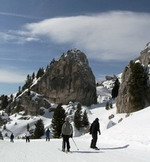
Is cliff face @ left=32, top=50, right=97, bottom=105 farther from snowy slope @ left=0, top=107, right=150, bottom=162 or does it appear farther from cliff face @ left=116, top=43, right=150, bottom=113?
snowy slope @ left=0, top=107, right=150, bottom=162

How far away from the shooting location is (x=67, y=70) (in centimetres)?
13950

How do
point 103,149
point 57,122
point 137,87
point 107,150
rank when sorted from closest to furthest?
point 107,150
point 103,149
point 137,87
point 57,122

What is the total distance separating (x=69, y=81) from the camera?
13888 cm

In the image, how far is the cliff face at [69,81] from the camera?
135 meters

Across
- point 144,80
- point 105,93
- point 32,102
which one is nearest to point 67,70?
point 32,102

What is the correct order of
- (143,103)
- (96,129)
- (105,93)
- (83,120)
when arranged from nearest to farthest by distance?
1. (96,129)
2. (143,103)
3. (83,120)
4. (105,93)

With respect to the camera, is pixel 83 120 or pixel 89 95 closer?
pixel 83 120

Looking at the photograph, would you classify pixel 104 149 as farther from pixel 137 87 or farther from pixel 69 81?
pixel 69 81

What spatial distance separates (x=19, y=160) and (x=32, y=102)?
11748cm

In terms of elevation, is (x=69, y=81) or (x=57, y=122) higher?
(x=69, y=81)

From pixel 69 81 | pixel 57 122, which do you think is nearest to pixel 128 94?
pixel 57 122

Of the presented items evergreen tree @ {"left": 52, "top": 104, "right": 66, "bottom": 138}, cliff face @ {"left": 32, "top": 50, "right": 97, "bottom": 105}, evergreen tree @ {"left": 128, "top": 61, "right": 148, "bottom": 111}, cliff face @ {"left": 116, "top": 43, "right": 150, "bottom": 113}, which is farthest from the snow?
cliff face @ {"left": 32, "top": 50, "right": 97, "bottom": 105}

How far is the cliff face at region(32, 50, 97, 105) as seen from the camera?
443ft

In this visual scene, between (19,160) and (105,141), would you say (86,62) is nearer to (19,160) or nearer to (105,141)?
(105,141)
